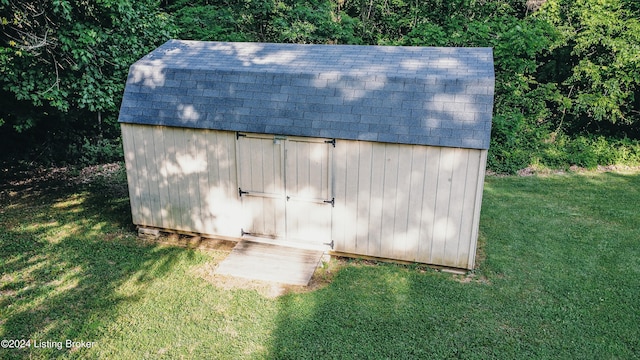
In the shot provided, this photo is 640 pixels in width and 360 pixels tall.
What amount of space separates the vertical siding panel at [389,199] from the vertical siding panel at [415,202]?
0.78 feet

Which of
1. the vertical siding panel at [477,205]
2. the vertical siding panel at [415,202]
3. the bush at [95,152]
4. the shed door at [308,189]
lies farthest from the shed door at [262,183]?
the bush at [95,152]

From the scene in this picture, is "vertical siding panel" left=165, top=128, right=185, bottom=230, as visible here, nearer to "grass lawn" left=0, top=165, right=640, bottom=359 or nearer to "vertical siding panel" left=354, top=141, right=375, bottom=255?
"grass lawn" left=0, top=165, right=640, bottom=359

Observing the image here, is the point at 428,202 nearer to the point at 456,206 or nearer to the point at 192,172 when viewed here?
the point at 456,206

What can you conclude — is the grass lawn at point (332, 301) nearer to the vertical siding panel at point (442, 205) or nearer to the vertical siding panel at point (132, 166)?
the vertical siding panel at point (442, 205)

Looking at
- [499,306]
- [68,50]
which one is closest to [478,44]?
[499,306]

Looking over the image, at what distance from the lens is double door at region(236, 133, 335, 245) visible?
7.84 metres

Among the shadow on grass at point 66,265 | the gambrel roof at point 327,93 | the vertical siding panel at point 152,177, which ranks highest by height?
the gambrel roof at point 327,93

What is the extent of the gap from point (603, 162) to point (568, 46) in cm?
338

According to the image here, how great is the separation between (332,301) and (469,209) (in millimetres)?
2440

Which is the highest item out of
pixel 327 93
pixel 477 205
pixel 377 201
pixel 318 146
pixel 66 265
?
pixel 327 93

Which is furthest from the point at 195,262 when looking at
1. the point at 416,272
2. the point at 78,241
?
the point at 416,272

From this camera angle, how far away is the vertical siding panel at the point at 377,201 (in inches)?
295

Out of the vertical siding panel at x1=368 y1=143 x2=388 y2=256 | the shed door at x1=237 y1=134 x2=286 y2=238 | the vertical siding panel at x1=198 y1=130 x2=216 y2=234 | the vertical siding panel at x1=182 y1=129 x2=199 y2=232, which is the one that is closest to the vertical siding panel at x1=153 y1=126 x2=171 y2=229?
the vertical siding panel at x1=182 y1=129 x2=199 y2=232

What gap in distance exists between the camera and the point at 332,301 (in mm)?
6945
